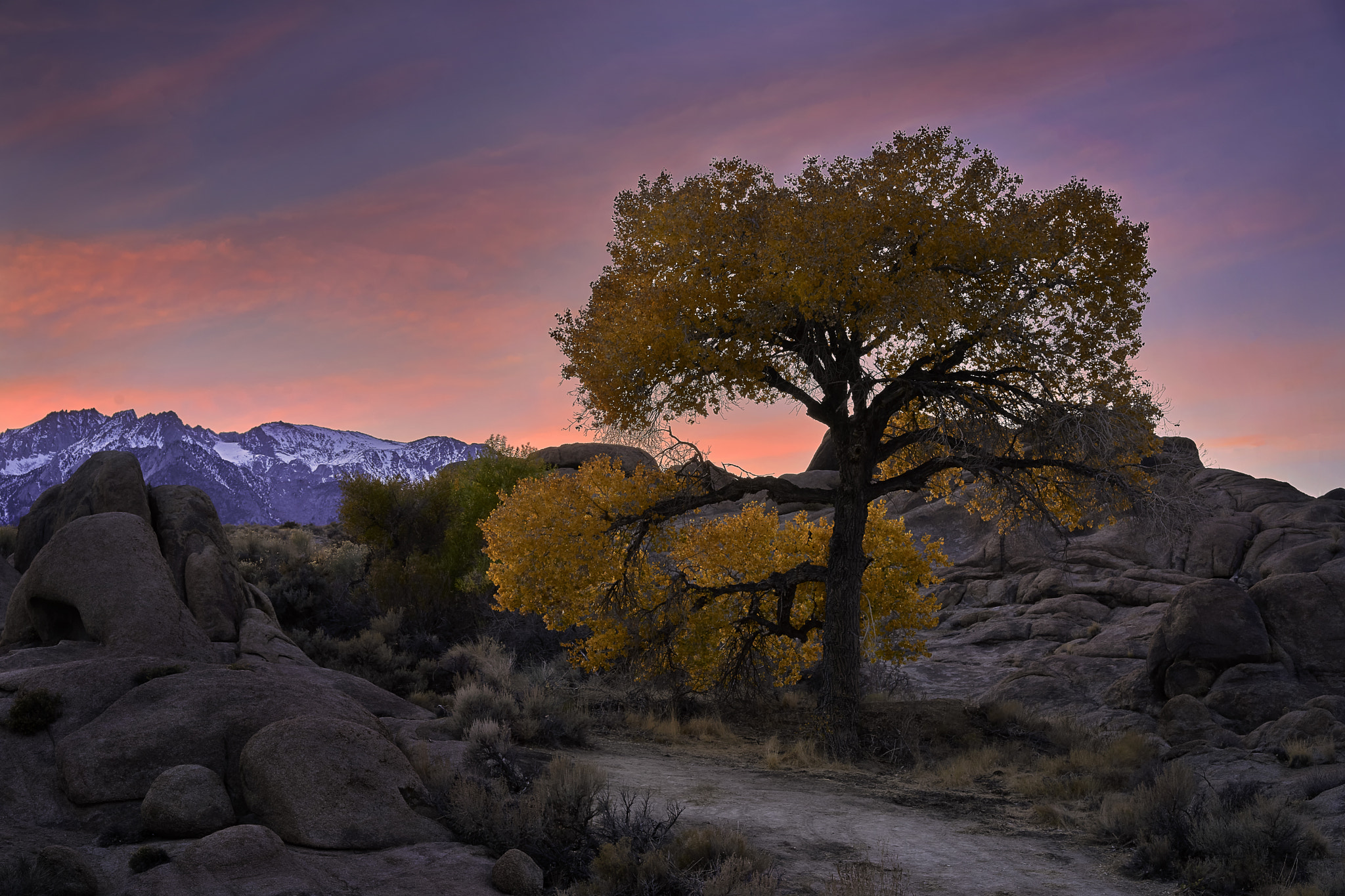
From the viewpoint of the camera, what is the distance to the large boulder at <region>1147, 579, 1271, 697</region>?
619 inches

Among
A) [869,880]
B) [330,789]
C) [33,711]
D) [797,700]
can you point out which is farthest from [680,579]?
[33,711]

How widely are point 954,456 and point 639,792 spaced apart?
298 inches

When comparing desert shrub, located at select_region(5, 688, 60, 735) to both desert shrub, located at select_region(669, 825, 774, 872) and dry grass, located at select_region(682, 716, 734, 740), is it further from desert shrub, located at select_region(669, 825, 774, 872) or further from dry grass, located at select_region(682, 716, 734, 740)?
dry grass, located at select_region(682, 716, 734, 740)

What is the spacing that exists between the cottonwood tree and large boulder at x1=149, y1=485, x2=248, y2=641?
711 centimetres

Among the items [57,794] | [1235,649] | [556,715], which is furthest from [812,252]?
[1235,649]

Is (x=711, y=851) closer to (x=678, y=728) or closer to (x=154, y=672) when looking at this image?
(x=154, y=672)

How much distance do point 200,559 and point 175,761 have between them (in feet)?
A: 24.5

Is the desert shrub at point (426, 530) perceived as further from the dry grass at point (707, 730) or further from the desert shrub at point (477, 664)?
the dry grass at point (707, 730)

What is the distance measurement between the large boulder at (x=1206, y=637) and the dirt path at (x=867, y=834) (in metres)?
8.13

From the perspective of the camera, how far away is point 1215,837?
7465mm

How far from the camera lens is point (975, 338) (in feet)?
43.1

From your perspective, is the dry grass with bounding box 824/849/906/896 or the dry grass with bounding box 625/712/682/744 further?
the dry grass with bounding box 625/712/682/744

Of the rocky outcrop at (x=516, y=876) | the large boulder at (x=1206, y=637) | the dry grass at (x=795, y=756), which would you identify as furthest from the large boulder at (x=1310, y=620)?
the rocky outcrop at (x=516, y=876)

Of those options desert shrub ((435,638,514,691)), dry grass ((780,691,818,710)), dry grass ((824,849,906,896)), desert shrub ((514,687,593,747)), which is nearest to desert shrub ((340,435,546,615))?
desert shrub ((435,638,514,691))
